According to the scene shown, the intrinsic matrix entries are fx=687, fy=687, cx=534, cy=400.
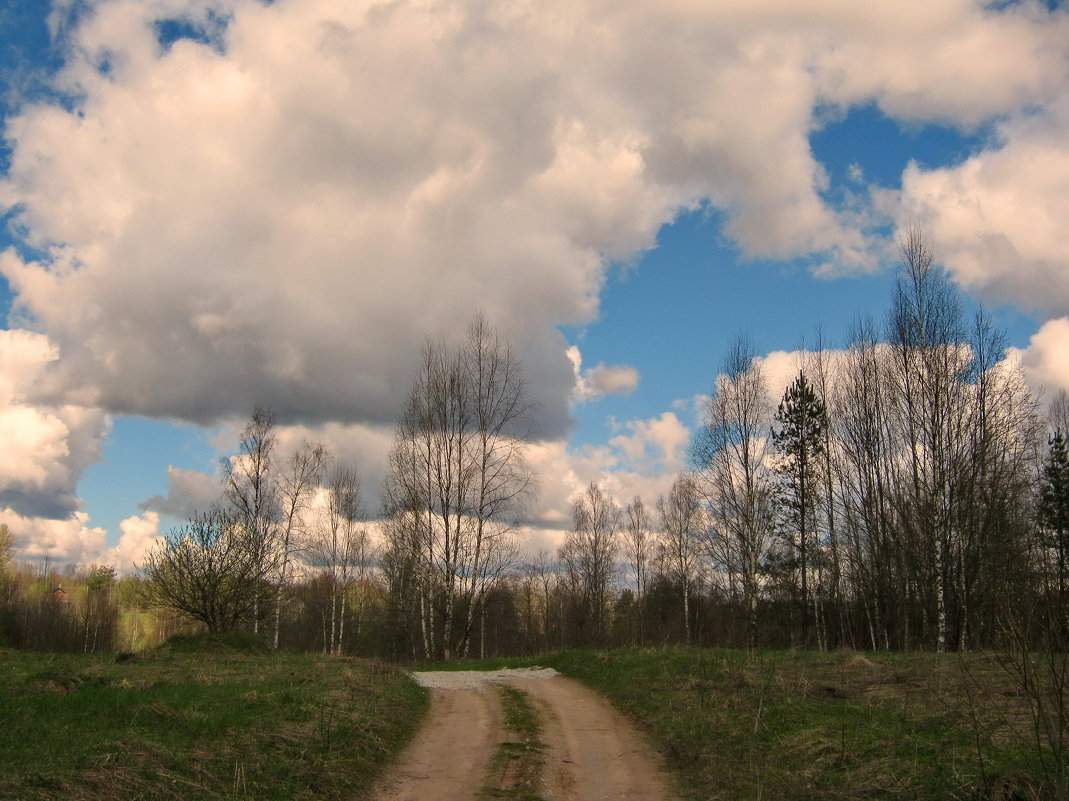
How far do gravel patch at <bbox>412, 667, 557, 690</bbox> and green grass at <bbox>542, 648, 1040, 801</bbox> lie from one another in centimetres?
514

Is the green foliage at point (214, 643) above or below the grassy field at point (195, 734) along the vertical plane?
below

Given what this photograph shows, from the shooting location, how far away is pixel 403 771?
33.7 ft

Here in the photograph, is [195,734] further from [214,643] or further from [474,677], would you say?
[214,643]

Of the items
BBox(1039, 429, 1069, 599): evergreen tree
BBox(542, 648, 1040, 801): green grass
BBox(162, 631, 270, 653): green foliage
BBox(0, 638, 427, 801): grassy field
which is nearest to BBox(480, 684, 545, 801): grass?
BBox(0, 638, 427, 801): grassy field

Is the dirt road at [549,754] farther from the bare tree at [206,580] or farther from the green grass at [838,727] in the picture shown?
the bare tree at [206,580]

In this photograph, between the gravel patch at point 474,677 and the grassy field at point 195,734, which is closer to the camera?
the grassy field at point 195,734

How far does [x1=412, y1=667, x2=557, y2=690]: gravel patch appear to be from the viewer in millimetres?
19648

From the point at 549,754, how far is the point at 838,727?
450cm

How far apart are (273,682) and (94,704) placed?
4.45 metres

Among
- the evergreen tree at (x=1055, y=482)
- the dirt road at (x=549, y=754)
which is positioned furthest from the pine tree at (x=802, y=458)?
the dirt road at (x=549, y=754)

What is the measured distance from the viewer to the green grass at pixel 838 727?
7.68m

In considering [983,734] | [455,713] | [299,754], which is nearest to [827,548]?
[455,713]

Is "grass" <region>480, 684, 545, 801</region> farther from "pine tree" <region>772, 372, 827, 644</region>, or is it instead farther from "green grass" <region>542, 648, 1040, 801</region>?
"pine tree" <region>772, 372, 827, 644</region>

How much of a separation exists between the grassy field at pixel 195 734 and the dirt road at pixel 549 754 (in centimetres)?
54
